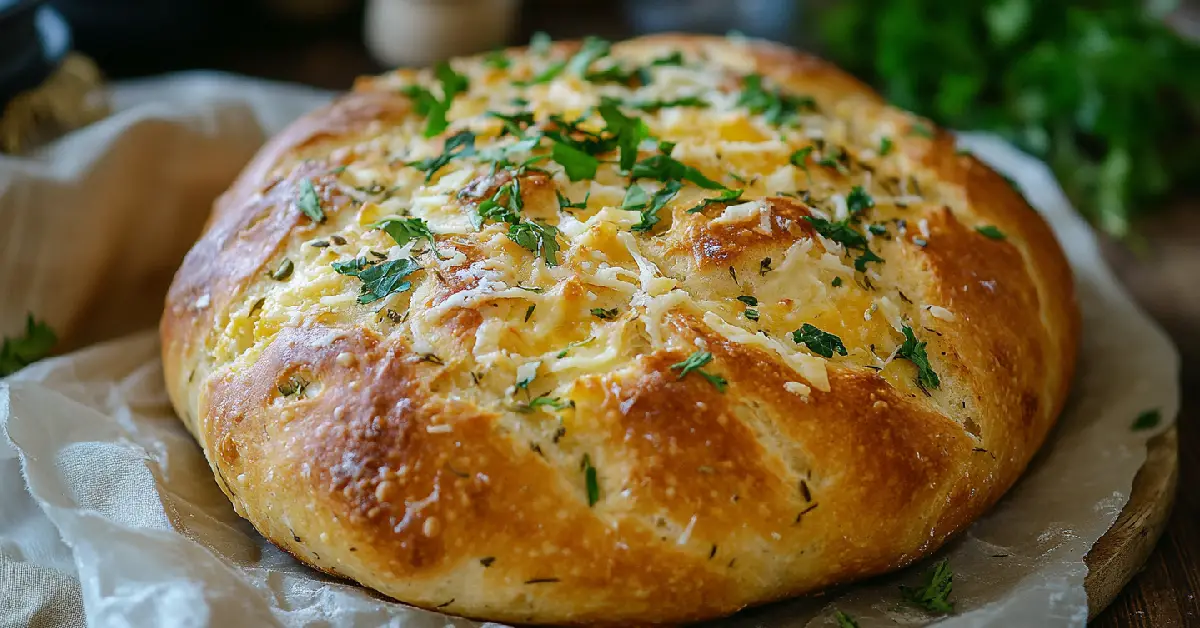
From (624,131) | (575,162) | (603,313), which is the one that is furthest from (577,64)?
(603,313)

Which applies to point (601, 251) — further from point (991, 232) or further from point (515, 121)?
point (991, 232)

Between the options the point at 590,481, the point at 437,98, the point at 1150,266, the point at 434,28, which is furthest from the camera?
the point at 434,28

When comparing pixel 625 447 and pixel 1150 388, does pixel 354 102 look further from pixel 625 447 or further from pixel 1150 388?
pixel 1150 388

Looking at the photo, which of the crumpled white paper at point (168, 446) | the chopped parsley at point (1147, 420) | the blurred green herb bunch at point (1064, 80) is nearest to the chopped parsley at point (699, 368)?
the crumpled white paper at point (168, 446)

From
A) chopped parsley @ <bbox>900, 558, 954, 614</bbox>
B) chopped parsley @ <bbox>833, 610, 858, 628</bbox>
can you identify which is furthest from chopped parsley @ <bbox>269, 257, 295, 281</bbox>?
chopped parsley @ <bbox>900, 558, 954, 614</bbox>

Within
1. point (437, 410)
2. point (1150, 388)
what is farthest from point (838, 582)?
point (1150, 388)

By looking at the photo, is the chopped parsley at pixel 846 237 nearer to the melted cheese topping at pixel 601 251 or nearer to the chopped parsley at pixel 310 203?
the melted cheese topping at pixel 601 251
